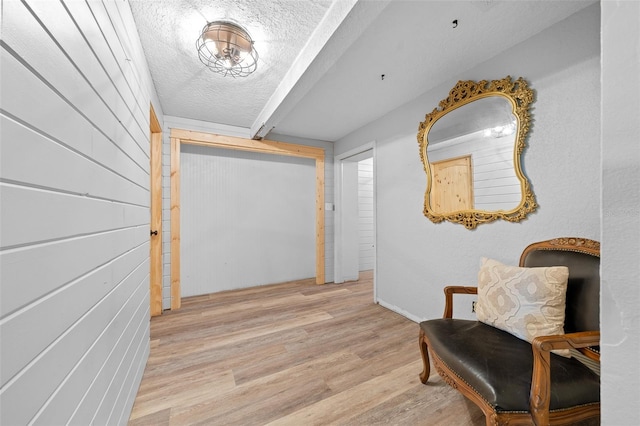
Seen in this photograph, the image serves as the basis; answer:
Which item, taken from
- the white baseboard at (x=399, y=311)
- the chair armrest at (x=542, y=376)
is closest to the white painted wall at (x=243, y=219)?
the white baseboard at (x=399, y=311)

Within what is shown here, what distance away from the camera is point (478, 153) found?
1928 millimetres

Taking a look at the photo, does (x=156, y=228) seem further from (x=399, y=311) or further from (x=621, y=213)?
(x=621, y=213)

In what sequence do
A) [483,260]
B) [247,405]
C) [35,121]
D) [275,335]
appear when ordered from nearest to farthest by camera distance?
[35,121], [247,405], [483,260], [275,335]

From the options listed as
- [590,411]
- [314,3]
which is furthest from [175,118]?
[590,411]

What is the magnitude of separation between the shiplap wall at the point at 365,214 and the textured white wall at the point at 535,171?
2028 mm

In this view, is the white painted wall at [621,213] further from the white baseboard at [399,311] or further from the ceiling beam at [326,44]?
the white baseboard at [399,311]

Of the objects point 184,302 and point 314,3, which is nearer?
point 314,3

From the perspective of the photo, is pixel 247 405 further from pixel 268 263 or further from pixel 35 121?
pixel 268 263

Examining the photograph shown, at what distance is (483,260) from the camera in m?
1.58

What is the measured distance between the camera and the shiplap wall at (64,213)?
49 cm

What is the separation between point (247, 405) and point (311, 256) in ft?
8.81

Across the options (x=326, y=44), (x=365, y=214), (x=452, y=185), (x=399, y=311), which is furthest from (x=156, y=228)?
(x=365, y=214)

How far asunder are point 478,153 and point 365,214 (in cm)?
299

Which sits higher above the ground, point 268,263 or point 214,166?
point 214,166
